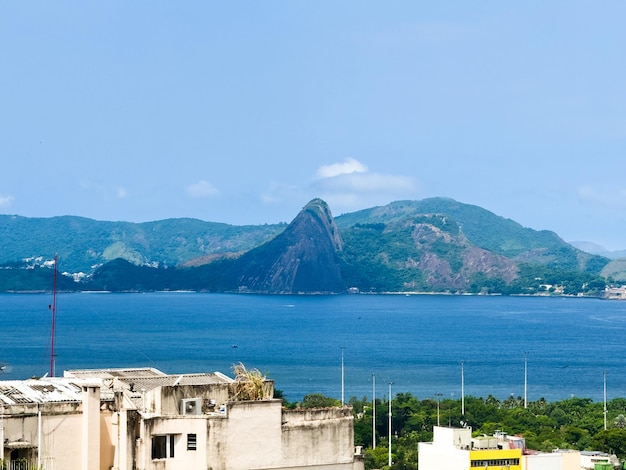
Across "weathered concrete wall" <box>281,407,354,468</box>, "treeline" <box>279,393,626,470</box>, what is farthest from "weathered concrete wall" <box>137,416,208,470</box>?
"treeline" <box>279,393,626,470</box>

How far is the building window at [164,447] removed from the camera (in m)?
13.6

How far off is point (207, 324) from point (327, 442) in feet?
405

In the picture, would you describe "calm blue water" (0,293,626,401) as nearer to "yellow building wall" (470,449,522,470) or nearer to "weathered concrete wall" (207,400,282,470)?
"yellow building wall" (470,449,522,470)

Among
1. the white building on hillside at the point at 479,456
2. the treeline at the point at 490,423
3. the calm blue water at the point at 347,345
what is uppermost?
the calm blue water at the point at 347,345

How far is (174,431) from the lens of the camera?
13539 millimetres

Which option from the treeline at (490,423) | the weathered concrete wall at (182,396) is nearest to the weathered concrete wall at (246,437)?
the weathered concrete wall at (182,396)

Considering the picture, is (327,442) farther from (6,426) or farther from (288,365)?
(288,365)

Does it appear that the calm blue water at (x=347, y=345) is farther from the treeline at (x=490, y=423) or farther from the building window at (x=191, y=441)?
the building window at (x=191, y=441)

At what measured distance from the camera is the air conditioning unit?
14.0m

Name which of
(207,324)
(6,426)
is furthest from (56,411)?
(207,324)

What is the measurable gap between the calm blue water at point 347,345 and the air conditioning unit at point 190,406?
56.8 meters

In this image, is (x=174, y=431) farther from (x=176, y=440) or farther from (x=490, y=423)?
(x=490, y=423)

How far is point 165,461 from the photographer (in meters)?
13.5

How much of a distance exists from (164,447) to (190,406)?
0.66 meters
